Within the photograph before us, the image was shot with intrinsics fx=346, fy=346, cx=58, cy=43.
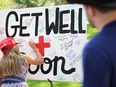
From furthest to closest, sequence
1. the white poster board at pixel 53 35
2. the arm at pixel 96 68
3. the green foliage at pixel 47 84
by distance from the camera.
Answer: the green foliage at pixel 47 84 < the white poster board at pixel 53 35 < the arm at pixel 96 68

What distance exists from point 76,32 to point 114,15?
162 cm

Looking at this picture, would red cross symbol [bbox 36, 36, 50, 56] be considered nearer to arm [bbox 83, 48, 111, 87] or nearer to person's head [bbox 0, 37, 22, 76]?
person's head [bbox 0, 37, 22, 76]

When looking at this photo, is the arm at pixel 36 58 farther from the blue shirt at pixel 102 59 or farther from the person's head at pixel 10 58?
the blue shirt at pixel 102 59

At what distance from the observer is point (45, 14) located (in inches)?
115

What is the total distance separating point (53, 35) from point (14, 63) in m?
0.40

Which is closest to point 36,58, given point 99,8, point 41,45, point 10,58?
Result: point 41,45

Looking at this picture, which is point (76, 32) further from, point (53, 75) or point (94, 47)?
point (94, 47)

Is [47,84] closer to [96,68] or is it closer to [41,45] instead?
[41,45]

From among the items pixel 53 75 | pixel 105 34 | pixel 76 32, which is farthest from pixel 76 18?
pixel 105 34

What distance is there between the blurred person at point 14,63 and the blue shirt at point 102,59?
5.70 ft

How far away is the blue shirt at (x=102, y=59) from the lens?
1.09 meters

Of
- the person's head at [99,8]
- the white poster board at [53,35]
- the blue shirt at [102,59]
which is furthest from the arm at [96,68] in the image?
the white poster board at [53,35]

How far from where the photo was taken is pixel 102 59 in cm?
108

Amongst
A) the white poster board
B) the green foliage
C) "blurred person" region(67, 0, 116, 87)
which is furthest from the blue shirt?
the green foliage
